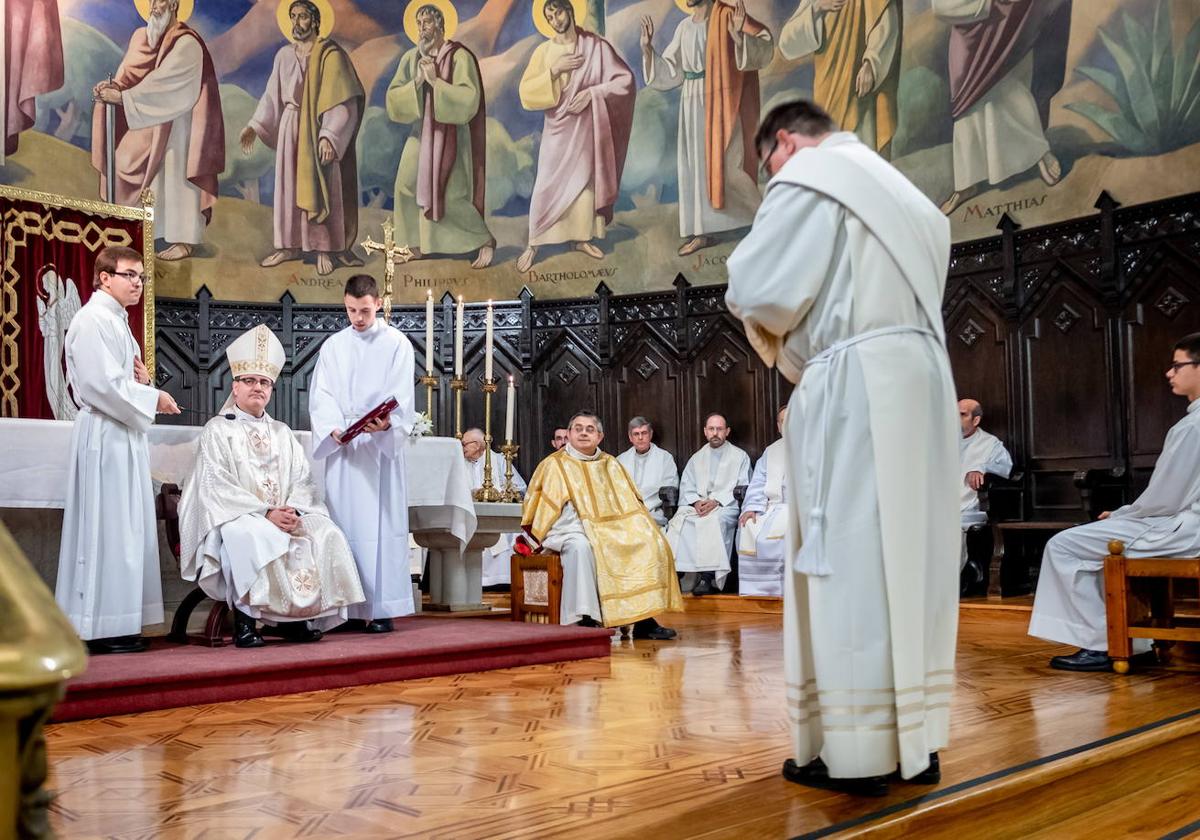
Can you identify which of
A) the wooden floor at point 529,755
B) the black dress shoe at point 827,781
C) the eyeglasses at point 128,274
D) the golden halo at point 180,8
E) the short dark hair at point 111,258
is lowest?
the wooden floor at point 529,755

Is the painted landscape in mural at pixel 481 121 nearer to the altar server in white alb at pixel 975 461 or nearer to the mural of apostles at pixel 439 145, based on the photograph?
the mural of apostles at pixel 439 145

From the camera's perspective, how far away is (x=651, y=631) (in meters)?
6.99

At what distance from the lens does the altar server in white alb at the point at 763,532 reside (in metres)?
9.08

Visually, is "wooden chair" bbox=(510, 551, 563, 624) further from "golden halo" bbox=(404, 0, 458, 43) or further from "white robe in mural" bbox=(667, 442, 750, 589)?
"golden halo" bbox=(404, 0, 458, 43)

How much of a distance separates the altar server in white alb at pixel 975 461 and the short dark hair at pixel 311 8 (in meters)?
8.10

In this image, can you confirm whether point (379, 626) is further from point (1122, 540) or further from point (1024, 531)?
point (1024, 531)

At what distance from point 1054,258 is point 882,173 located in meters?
6.71

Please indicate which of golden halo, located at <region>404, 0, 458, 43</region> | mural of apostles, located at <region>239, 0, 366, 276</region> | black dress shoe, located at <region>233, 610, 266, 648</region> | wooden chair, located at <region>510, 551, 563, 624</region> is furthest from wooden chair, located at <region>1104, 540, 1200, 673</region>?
golden halo, located at <region>404, 0, 458, 43</region>

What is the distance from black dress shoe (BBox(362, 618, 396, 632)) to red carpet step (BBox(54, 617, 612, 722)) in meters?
0.07

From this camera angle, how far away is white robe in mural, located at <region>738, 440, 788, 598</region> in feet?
29.8

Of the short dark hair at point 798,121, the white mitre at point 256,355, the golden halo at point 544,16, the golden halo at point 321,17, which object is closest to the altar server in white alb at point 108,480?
the white mitre at point 256,355

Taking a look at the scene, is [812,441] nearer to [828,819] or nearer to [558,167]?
[828,819]

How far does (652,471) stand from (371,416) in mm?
5280

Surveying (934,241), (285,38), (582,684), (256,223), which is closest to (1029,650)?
(582,684)
